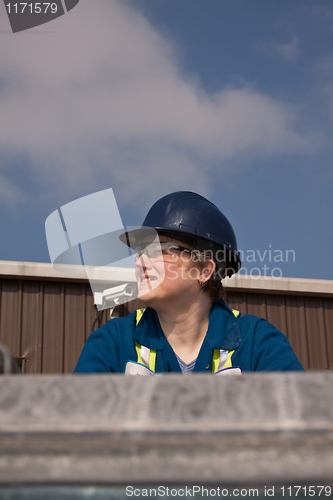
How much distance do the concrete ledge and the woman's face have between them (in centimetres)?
194

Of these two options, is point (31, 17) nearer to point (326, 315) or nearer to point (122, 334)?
point (122, 334)

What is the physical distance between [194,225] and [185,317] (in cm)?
55

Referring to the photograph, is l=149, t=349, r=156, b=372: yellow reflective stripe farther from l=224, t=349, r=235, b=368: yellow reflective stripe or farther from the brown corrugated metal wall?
the brown corrugated metal wall

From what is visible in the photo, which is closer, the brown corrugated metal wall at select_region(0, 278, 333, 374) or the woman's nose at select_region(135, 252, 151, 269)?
the woman's nose at select_region(135, 252, 151, 269)

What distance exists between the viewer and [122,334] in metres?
2.28

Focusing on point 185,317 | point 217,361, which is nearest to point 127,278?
point 185,317

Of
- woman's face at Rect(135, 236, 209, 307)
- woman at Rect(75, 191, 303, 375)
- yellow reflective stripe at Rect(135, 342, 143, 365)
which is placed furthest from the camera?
woman's face at Rect(135, 236, 209, 307)

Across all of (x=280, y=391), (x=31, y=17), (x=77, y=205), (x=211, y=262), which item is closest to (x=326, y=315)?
(x=211, y=262)

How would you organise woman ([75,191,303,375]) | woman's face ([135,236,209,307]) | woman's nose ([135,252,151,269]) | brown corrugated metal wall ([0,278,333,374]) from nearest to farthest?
woman ([75,191,303,375]), woman's face ([135,236,209,307]), woman's nose ([135,252,151,269]), brown corrugated metal wall ([0,278,333,374])

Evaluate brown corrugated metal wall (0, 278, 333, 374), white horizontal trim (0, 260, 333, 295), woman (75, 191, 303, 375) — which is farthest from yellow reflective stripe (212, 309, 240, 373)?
brown corrugated metal wall (0, 278, 333, 374)

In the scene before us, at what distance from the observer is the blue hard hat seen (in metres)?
2.60

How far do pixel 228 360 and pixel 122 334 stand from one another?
564mm

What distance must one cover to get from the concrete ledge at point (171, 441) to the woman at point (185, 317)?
64.4 inches

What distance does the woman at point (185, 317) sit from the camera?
84.2 inches
